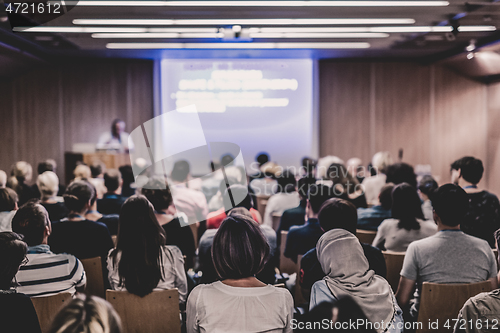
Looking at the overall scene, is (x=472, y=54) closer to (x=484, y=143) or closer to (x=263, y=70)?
(x=484, y=143)

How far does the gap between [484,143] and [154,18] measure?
8.10 metres

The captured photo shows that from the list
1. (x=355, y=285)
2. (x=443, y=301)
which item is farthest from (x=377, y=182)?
(x=355, y=285)

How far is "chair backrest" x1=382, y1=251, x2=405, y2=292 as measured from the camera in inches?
112

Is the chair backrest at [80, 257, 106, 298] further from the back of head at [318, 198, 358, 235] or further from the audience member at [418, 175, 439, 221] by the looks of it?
the audience member at [418, 175, 439, 221]

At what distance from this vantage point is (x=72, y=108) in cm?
927

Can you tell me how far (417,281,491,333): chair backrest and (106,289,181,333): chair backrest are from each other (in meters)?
1.43

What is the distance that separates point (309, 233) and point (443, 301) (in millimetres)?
1116

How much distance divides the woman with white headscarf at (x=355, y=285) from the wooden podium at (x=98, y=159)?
6098 millimetres

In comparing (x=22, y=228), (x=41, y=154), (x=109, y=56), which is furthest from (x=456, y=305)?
(x=41, y=154)

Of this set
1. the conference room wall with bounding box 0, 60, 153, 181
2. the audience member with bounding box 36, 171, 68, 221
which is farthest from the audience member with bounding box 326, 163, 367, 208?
the conference room wall with bounding box 0, 60, 153, 181

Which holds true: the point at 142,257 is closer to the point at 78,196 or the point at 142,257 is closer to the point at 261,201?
the point at 78,196

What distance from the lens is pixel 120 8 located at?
5.76 metres

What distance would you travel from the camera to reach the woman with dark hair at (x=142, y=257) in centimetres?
224

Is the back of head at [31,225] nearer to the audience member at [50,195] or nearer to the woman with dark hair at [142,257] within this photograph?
the woman with dark hair at [142,257]
